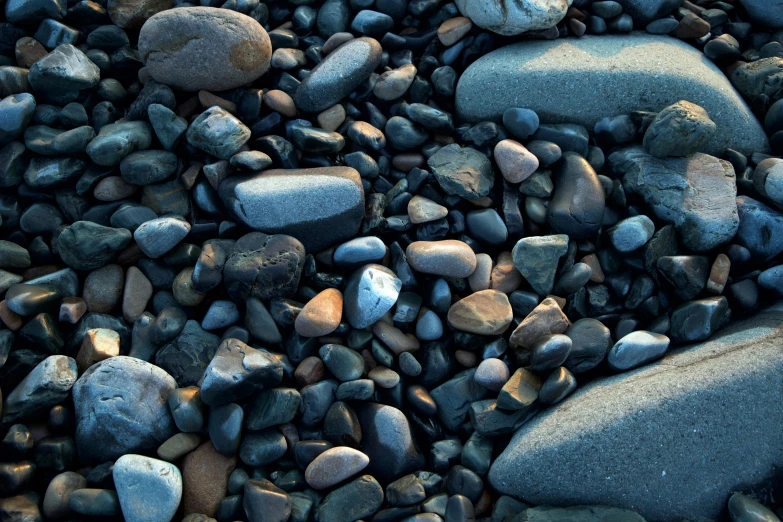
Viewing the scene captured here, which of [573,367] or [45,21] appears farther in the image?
[45,21]

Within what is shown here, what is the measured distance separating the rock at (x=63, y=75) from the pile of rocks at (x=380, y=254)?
12 millimetres

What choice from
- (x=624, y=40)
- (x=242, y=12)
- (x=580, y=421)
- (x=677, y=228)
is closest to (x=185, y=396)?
(x=580, y=421)

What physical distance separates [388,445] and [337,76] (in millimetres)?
1715

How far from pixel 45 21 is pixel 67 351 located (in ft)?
5.49

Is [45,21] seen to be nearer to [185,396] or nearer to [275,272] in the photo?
[275,272]

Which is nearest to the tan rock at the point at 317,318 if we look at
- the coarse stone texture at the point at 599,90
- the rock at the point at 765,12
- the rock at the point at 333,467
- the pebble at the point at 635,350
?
the rock at the point at 333,467

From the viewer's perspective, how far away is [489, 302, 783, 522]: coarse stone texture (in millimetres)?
2172

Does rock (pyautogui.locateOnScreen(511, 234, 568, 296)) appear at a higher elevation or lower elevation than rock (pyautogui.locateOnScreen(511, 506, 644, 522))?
higher

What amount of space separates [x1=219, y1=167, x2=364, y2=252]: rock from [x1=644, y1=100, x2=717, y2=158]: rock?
4.47 ft

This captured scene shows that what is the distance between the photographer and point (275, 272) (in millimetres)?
2520

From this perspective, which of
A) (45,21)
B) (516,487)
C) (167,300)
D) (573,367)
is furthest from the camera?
(45,21)

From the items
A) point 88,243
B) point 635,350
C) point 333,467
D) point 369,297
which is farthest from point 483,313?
point 88,243

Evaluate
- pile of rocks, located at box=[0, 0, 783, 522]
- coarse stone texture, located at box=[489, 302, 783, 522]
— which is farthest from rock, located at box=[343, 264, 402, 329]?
coarse stone texture, located at box=[489, 302, 783, 522]

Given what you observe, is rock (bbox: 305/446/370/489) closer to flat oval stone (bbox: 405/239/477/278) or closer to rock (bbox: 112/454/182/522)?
rock (bbox: 112/454/182/522)
